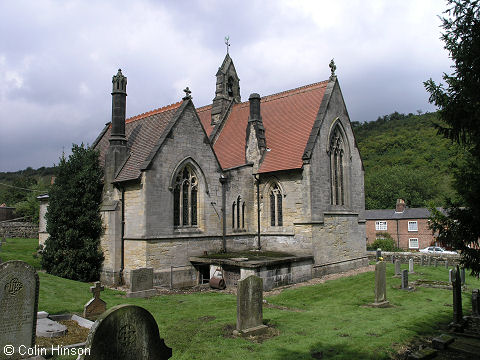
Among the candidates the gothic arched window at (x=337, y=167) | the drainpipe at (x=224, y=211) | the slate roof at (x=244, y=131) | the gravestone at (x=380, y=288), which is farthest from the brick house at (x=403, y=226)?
the gravestone at (x=380, y=288)

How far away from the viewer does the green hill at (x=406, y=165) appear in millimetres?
63812

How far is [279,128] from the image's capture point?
2431 centimetres

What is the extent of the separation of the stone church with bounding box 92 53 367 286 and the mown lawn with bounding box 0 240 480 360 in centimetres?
251

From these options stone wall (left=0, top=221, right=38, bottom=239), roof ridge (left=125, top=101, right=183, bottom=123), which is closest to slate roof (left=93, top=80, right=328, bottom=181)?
roof ridge (left=125, top=101, right=183, bottom=123)

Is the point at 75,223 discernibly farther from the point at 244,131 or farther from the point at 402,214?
the point at 402,214

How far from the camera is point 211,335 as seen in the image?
32.0 ft

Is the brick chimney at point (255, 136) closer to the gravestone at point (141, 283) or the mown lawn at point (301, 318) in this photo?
the mown lawn at point (301, 318)

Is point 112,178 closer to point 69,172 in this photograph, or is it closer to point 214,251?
point 69,172

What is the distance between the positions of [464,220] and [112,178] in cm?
1586

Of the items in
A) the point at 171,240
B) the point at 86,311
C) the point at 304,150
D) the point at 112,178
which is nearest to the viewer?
the point at 86,311

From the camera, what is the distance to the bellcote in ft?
94.1

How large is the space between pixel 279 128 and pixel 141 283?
1375 centimetres

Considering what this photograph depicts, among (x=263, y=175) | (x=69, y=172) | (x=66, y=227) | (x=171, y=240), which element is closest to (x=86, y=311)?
(x=171, y=240)

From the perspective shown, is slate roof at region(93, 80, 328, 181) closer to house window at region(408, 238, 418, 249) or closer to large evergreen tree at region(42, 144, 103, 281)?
large evergreen tree at region(42, 144, 103, 281)
